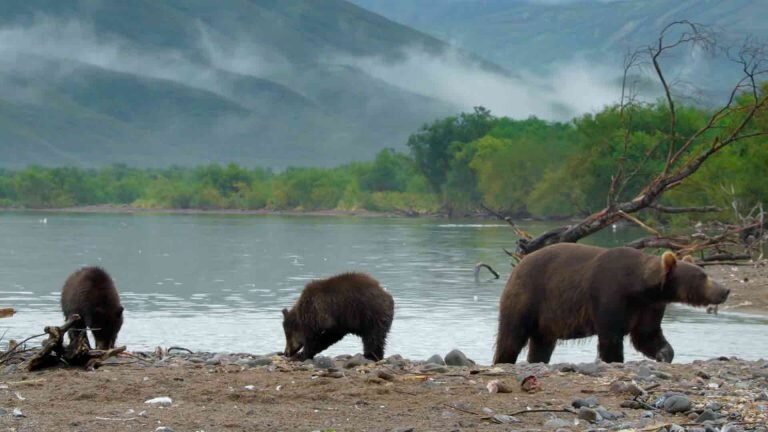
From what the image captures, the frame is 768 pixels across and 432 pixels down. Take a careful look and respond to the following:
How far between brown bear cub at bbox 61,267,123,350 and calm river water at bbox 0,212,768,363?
4.28 meters

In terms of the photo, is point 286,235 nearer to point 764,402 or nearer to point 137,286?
point 137,286

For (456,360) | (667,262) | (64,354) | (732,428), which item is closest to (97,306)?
(64,354)

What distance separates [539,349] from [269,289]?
2001 cm

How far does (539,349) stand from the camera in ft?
45.8

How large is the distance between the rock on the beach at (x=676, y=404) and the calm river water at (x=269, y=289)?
786 cm

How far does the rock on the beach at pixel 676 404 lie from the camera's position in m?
9.75

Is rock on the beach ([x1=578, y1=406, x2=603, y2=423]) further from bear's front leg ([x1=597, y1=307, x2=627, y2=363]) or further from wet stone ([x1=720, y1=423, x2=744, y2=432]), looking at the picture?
bear's front leg ([x1=597, y1=307, x2=627, y2=363])

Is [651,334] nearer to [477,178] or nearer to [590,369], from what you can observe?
[590,369]

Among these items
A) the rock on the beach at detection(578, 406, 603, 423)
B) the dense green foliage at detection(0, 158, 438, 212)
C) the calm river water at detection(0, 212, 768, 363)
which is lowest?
the calm river water at detection(0, 212, 768, 363)

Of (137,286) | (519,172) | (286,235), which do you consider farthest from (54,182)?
(137,286)

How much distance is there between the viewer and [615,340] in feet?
42.6

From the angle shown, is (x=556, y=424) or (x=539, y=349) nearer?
(x=556, y=424)

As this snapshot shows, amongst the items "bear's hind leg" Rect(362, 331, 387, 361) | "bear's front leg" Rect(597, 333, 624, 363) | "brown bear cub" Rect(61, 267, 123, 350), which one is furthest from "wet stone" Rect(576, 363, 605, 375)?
"brown bear cub" Rect(61, 267, 123, 350)

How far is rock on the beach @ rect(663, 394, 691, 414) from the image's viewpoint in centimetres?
975
